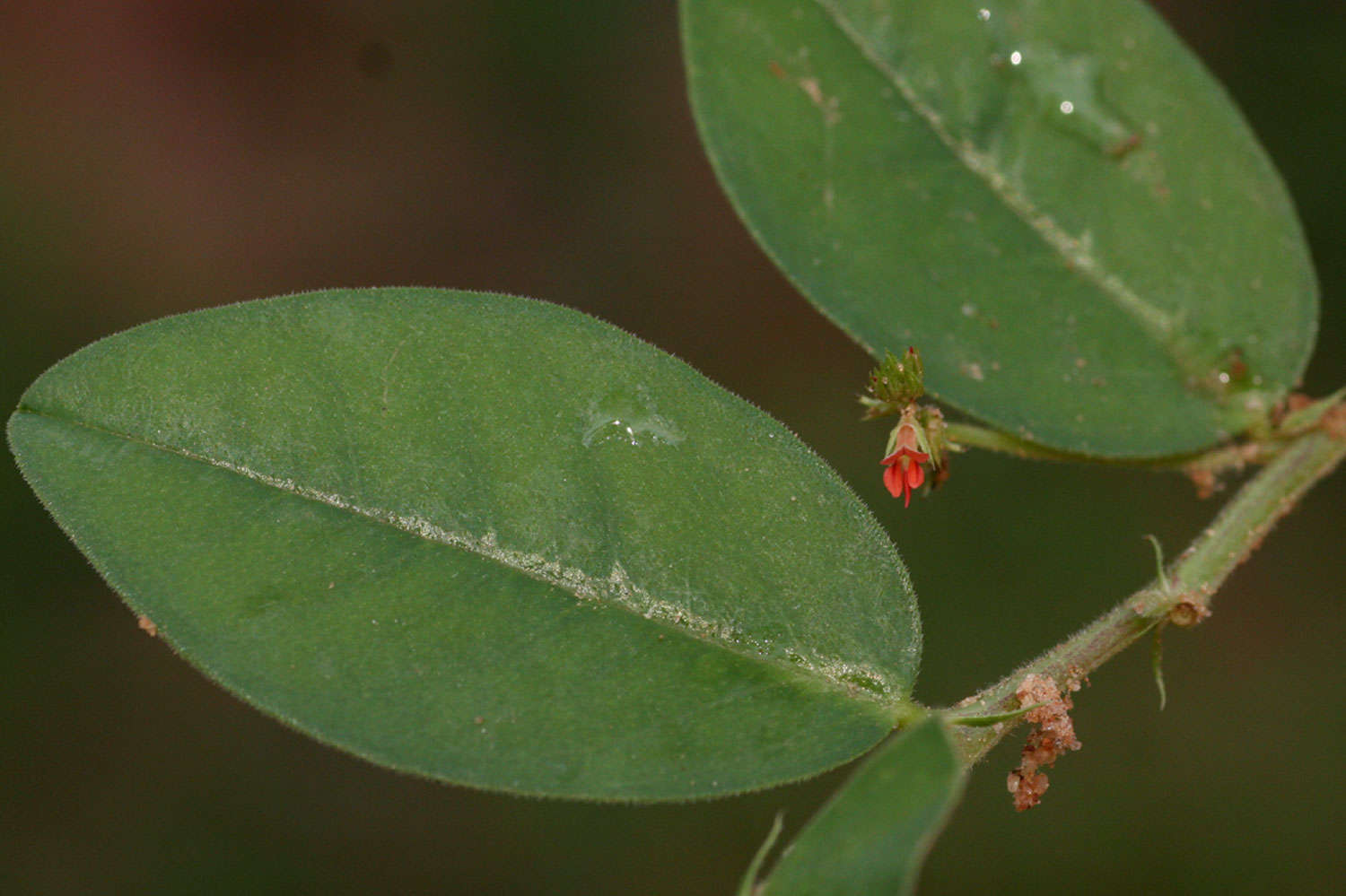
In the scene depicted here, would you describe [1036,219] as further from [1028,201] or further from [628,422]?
[628,422]

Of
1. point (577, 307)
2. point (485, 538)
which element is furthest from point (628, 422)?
point (577, 307)

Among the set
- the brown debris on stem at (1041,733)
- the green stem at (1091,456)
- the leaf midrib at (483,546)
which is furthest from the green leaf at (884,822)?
the green stem at (1091,456)

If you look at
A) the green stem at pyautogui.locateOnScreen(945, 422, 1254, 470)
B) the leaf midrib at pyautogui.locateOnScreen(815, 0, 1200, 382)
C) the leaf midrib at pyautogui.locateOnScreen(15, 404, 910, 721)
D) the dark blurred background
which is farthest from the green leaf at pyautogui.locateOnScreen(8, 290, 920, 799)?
the dark blurred background

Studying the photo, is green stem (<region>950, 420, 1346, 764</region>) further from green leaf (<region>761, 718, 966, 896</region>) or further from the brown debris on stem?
green leaf (<region>761, 718, 966, 896</region>)

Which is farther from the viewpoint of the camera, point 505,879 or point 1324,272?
point 505,879

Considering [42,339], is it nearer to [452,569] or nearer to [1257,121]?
[452,569]

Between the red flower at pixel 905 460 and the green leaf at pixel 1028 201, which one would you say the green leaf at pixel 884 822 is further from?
the green leaf at pixel 1028 201

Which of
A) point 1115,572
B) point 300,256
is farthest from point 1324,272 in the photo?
point 300,256
